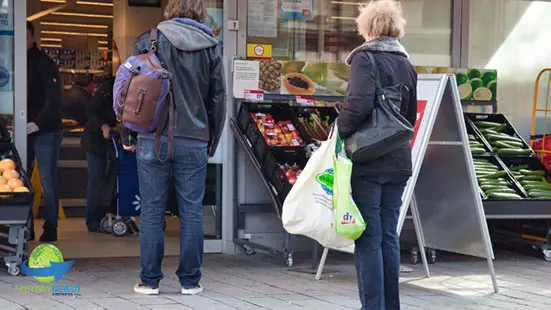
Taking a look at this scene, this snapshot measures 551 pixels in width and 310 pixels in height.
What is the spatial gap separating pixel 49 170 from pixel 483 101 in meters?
4.04

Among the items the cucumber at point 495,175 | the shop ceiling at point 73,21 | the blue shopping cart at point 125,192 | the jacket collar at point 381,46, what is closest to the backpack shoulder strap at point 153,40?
the jacket collar at point 381,46

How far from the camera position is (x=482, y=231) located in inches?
250

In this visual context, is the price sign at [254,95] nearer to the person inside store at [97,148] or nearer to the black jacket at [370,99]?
the person inside store at [97,148]

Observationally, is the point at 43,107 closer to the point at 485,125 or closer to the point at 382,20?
the point at 382,20

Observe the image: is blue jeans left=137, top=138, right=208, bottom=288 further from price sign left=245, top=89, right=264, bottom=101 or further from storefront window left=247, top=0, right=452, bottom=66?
storefront window left=247, top=0, right=452, bottom=66

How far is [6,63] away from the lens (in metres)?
7.37

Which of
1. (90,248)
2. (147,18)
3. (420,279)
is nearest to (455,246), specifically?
(420,279)

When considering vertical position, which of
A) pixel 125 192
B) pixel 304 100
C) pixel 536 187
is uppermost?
pixel 304 100

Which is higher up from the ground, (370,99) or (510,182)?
(370,99)

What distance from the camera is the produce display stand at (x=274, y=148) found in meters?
7.25

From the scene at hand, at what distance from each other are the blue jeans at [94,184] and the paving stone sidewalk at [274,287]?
79.4 inches

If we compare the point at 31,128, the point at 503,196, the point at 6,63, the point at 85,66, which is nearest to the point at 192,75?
the point at 6,63

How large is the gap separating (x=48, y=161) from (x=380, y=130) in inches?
159

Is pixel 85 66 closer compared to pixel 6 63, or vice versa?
pixel 6 63
